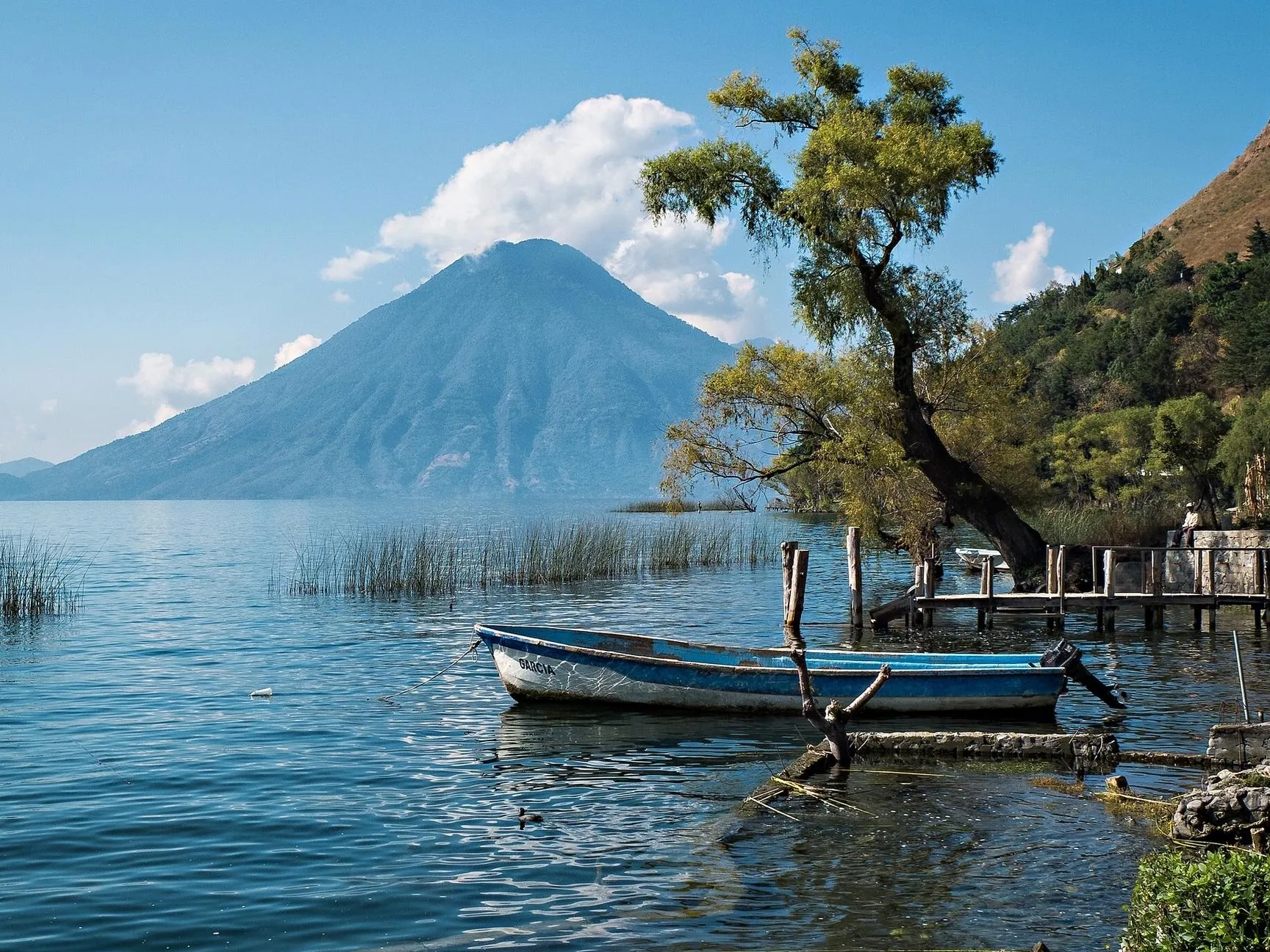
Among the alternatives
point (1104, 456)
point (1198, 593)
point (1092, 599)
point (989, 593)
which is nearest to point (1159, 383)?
point (1104, 456)

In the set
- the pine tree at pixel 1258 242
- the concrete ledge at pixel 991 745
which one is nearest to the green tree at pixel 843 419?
the concrete ledge at pixel 991 745

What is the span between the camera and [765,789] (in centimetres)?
1295

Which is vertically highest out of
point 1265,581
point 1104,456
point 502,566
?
point 1104,456

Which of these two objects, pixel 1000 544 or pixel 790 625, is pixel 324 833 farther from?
pixel 1000 544

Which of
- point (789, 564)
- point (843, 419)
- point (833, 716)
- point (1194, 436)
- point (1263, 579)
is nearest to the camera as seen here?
point (833, 716)

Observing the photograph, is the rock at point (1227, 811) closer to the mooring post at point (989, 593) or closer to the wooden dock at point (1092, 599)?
the wooden dock at point (1092, 599)

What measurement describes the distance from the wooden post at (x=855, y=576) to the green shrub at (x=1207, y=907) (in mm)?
22508

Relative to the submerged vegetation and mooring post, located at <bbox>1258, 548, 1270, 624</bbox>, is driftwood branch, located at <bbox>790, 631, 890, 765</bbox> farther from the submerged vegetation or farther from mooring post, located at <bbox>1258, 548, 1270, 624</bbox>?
the submerged vegetation

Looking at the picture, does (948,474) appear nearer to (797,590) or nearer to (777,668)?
(777,668)

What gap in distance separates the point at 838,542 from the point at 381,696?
5260 cm

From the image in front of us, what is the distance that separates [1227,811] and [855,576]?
19.5 m

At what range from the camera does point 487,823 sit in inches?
486

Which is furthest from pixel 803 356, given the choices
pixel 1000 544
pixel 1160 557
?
pixel 1160 557

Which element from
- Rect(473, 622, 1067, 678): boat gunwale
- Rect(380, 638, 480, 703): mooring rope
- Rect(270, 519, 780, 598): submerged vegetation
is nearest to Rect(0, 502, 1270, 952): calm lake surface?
Rect(380, 638, 480, 703): mooring rope
